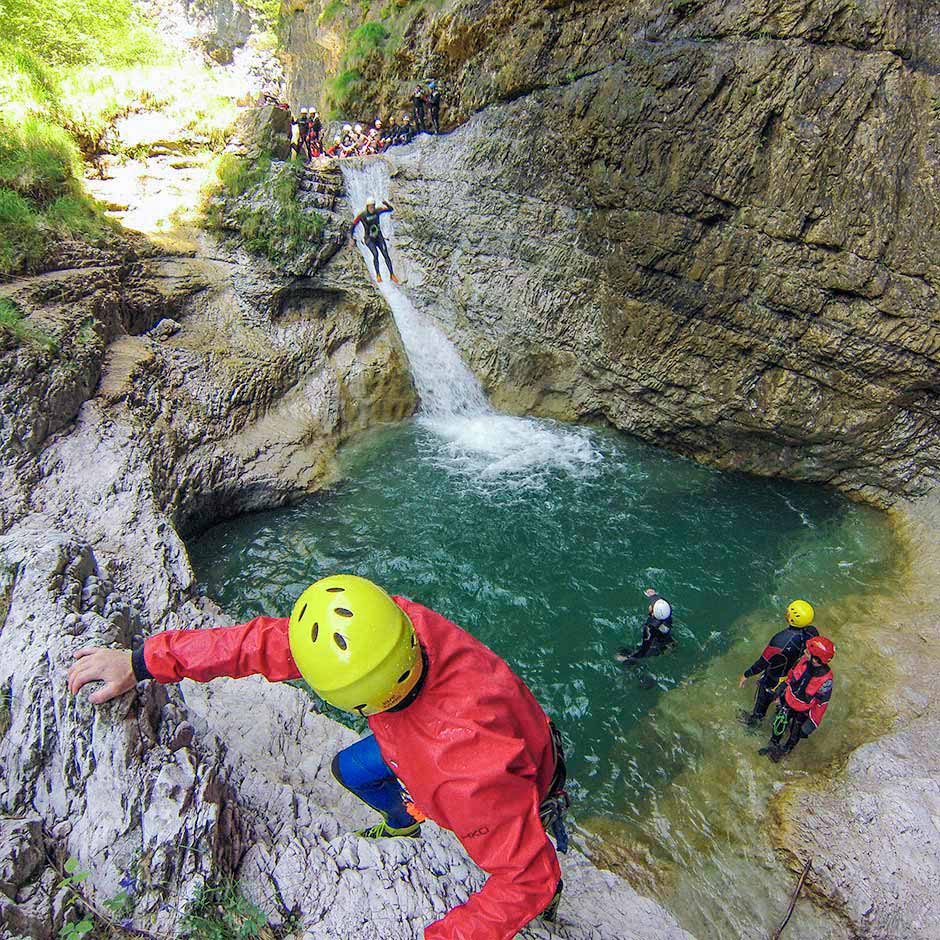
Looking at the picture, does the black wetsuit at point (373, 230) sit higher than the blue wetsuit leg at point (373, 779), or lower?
higher

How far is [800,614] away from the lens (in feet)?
17.2

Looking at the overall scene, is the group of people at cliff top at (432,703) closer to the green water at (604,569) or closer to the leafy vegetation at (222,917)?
the leafy vegetation at (222,917)

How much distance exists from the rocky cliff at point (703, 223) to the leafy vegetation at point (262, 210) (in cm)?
233

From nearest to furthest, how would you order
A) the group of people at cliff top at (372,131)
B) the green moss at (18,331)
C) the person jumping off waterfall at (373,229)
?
the green moss at (18,331)
the person jumping off waterfall at (373,229)
the group of people at cliff top at (372,131)

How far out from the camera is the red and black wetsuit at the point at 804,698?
15.8 feet

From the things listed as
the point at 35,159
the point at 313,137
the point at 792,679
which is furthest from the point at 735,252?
the point at 313,137

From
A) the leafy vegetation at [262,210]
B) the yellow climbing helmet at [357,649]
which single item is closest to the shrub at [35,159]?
A: the leafy vegetation at [262,210]

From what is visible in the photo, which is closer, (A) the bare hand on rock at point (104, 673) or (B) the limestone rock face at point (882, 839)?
(A) the bare hand on rock at point (104, 673)

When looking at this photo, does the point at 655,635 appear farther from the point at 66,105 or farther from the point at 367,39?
the point at 367,39

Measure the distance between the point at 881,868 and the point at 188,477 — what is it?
8381mm

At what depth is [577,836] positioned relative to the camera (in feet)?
14.8

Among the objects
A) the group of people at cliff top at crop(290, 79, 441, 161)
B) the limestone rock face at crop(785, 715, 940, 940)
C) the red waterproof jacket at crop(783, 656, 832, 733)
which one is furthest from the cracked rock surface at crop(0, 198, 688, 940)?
the group of people at cliff top at crop(290, 79, 441, 161)

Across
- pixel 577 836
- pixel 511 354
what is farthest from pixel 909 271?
pixel 577 836

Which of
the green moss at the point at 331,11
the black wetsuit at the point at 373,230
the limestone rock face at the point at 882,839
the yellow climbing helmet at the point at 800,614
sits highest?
the green moss at the point at 331,11
